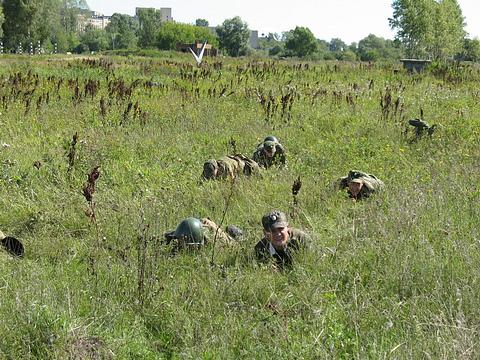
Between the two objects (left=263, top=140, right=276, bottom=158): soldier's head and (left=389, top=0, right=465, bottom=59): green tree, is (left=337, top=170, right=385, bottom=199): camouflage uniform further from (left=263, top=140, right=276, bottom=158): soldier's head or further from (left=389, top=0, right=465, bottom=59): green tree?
(left=389, top=0, right=465, bottom=59): green tree

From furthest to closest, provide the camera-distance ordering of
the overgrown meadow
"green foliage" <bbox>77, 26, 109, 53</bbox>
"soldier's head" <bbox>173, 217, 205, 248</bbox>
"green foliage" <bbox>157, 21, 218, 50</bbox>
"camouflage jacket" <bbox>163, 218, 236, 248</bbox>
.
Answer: "green foliage" <bbox>77, 26, 109, 53</bbox>, "green foliage" <bbox>157, 21, 218, 50</bbox>, "camouflage jacket" <bbox>163, 218, 236, 248</bbox>, "soldier's head" <bbox>173, 217, 205, 248</bbox>, the overgrown meadow

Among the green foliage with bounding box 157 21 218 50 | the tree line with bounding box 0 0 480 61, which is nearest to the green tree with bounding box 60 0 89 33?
the tree line with bounding box 0 0 480 61

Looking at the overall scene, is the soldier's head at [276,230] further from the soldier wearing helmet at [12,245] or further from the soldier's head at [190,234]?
the soldier wearing helmet at [12,245]

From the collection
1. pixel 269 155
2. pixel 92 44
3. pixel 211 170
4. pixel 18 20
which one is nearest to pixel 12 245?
pixel 211 170

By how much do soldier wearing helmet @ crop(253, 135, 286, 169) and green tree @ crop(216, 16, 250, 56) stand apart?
72069 millimetres

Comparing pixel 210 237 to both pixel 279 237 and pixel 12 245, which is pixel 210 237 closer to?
pixel 279 237

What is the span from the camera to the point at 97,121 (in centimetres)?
1030

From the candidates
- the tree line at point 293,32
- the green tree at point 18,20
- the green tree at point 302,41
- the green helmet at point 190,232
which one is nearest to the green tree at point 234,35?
the tree line at point 293,32

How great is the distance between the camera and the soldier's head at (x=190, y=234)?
16.5 feet

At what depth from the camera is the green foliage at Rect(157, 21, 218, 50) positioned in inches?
3548

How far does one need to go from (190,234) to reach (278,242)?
80cm

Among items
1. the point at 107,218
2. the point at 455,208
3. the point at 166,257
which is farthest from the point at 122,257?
the point at 455,208

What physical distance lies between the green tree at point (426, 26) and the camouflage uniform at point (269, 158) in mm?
37746

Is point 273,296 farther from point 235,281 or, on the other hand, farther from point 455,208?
point 455,208
